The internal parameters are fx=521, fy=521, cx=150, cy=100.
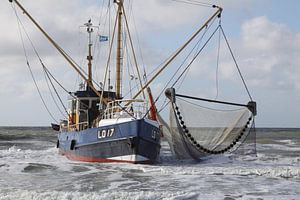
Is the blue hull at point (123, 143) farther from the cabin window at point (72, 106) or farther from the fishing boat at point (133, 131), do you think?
the cabin window at point (72, 106)

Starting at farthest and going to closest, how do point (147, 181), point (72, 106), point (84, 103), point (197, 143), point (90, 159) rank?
point (72, 106)
point (84, 103)
point (90, 159)
point (197, 143)
point (147, 181)

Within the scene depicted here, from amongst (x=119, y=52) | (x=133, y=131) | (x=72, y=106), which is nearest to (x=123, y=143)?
(x=133, y=131)

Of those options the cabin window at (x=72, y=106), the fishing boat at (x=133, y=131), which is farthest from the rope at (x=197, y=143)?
the cabin window at (x=72, y=106)

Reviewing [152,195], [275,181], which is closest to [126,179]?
[152,195]

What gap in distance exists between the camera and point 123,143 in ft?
71.4

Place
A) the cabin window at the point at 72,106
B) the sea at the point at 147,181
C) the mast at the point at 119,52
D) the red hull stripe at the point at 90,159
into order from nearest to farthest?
1. the sea at the point at 147,181
2. the red hull stripe at the point at 90,159
3. the mast at the point at 119,52
4. the cabin window at the point at 72,106

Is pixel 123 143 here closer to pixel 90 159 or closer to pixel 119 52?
pixel 90 159

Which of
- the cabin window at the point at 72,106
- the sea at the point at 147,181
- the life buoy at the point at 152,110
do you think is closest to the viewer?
the sea at the point at 147,181

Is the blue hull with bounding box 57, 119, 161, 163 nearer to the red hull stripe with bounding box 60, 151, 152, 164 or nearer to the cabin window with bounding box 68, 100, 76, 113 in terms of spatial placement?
the red hull stripe with bounding box 60, 151, 152, 164

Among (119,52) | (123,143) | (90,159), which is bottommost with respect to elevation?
(90,159)

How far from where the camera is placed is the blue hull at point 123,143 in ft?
69.9

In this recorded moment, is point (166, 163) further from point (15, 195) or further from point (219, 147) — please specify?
point (15, 195)

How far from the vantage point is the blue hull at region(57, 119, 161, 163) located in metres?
21.3

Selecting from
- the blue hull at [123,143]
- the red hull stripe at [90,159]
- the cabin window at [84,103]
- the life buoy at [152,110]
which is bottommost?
the red hull stripe at [90,159]
